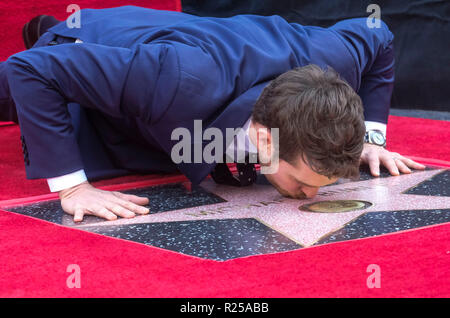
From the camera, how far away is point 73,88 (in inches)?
49.6

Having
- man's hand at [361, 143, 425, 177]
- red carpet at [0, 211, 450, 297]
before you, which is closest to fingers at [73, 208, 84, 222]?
red carpet at [0, 211, 450, 297]

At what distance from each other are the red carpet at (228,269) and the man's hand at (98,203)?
12 centimetres

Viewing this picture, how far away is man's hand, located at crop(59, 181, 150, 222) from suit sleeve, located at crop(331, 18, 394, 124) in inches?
26.6

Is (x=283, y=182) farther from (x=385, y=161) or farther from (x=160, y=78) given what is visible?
(x=385, y=161)

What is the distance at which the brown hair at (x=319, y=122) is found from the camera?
1.12 metres

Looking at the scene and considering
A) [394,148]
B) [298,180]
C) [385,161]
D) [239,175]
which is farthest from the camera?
[394,148]

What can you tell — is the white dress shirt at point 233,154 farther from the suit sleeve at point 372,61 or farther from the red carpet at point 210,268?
the suit sleeve at point 372,61

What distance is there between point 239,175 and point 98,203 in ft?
1.25

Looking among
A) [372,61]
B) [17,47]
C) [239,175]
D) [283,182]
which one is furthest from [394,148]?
[17,47]

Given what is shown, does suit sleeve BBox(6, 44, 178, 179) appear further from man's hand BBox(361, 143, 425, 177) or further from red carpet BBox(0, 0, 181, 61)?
red carpet BBox(0, 0, 181, 61)

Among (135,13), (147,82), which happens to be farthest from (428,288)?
(135,13)

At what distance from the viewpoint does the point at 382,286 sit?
0.86 meters

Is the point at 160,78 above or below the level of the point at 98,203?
above
